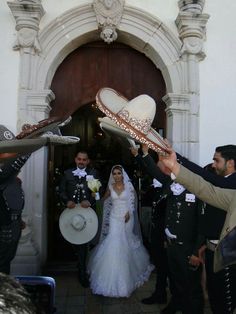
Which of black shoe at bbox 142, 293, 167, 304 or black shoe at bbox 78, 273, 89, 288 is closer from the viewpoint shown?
black shoe at bbox 142, 293, 167, 304

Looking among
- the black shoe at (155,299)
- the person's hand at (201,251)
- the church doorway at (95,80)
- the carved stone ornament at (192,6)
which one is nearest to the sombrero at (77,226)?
the church doorway at (95,80)

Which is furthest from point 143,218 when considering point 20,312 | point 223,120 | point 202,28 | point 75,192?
point 20,312

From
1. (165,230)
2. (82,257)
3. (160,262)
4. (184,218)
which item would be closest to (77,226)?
(82,257)

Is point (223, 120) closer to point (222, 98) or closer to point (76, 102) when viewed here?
point (222, 98)

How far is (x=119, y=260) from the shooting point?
15.1ft

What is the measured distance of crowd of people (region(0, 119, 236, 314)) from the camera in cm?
228

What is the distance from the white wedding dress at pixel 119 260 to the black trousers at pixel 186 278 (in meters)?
1.06

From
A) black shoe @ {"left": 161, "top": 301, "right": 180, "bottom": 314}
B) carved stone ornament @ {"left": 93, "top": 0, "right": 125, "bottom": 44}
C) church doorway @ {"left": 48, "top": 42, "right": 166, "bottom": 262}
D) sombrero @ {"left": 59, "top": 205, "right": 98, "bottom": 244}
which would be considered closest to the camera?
black shoe @ {"left": 161, "top": 301, "right": 180, "bottom": 314}

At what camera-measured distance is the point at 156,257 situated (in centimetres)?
445

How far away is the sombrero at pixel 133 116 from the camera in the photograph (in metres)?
2.08

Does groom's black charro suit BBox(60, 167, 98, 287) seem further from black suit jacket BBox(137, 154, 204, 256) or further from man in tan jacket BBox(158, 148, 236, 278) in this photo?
man in tan jacket BBox(158, 148, 236, 278)

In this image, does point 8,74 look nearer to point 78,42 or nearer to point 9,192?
point 78,42

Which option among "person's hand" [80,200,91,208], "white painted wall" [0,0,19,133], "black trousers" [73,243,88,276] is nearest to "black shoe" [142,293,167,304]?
"black trousers" [73,243,88,276]

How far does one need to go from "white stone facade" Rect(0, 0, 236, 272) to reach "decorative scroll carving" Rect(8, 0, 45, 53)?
0.01 m
